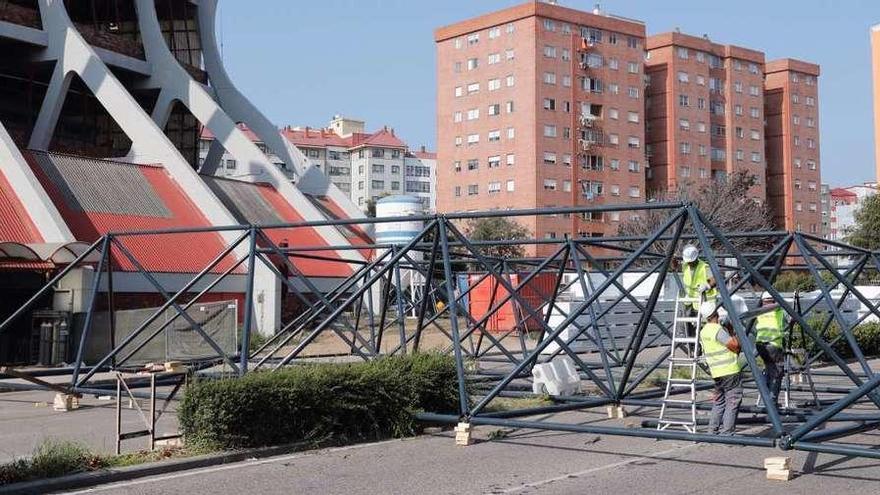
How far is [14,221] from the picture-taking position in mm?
31156

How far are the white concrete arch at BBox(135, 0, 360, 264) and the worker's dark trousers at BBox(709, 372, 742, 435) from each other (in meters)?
36.5

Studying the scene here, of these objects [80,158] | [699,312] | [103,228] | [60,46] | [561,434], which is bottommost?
[561,434]

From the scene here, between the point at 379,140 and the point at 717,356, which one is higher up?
the point at 379,140

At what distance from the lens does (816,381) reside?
2236 centimetres

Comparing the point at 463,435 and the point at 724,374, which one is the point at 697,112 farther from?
the point at 463,435

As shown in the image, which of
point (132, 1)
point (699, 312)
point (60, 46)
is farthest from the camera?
point (132, 1)

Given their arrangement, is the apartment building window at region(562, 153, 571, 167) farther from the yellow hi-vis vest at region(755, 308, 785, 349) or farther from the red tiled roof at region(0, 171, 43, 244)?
the yellow hi-vis vest at region(755, 308, 785, 349)

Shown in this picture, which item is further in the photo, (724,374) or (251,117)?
(251,117)

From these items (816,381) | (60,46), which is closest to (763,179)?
(60,46)

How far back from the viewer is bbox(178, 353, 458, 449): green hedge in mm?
11719

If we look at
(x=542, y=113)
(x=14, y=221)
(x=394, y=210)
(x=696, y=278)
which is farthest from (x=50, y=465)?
(x=542, y=113)

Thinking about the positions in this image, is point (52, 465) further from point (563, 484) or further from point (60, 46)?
point (60, 46)

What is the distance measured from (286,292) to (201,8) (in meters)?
21.7

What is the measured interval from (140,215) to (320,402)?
2729cm
